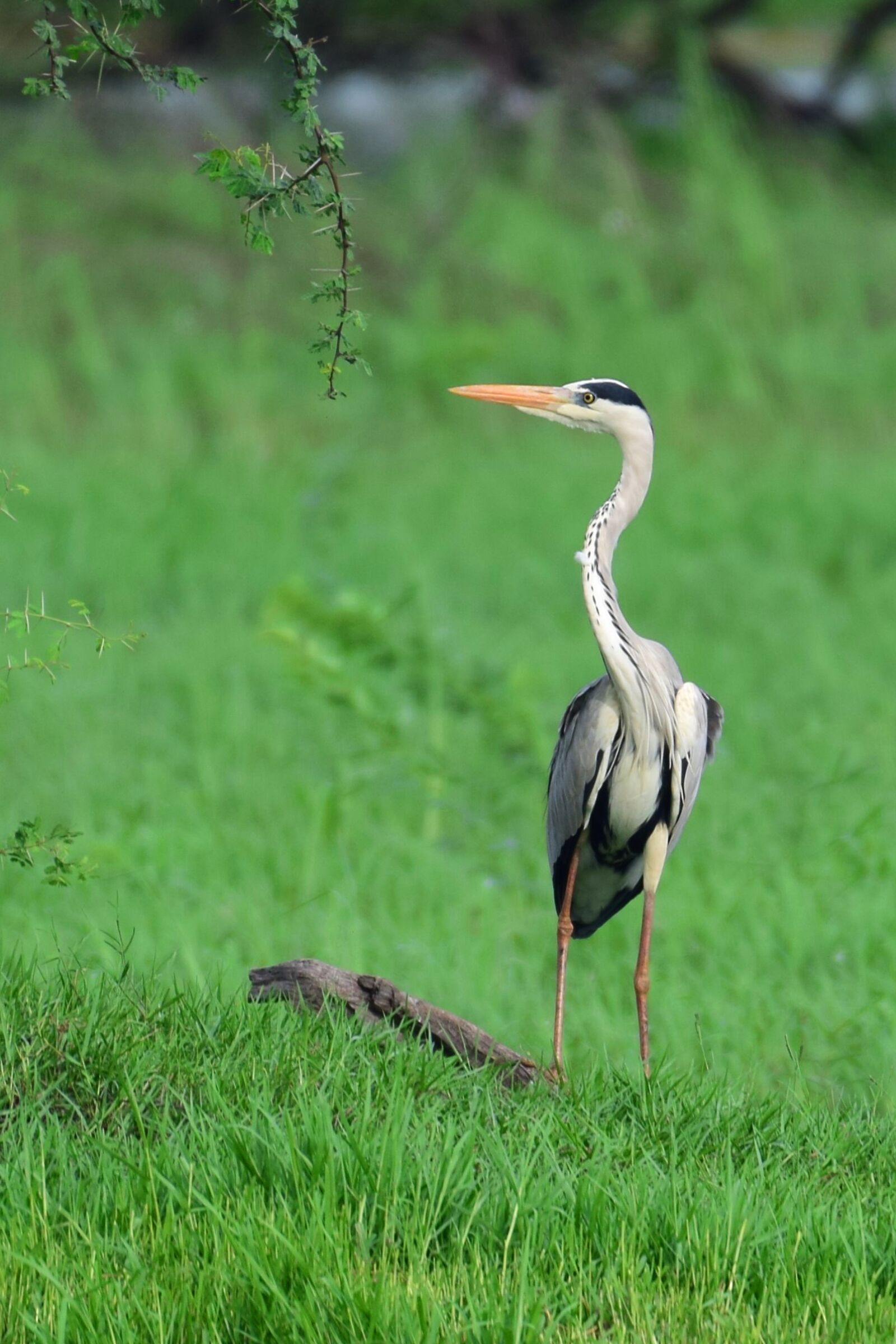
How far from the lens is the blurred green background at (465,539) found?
565cm

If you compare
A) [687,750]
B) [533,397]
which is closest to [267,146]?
[533,397]

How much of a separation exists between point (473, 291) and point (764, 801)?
28.8 feet

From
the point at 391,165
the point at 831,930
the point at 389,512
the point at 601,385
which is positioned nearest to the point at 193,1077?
the point at 601,385

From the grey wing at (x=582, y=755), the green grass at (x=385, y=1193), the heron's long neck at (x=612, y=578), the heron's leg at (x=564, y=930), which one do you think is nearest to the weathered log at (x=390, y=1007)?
the green grass at (x=385, y=1193)

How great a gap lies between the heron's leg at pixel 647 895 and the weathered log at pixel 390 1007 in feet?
1.39

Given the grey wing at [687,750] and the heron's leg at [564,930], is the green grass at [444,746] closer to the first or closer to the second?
the heron's leg at [564,930]

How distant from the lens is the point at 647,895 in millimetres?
4281

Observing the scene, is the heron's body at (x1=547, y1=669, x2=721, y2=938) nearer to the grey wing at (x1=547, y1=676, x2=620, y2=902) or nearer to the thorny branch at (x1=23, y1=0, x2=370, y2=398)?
the grey wing at (x1=547, y1=676, x2=620, y2=902)

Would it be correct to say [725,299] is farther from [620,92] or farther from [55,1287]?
[55,1287]

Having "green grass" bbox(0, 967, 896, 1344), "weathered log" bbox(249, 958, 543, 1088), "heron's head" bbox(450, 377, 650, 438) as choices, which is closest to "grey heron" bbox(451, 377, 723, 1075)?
"heron's head" bbox(450, 377, 650, 438)

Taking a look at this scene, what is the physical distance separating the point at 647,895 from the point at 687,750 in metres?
0.41

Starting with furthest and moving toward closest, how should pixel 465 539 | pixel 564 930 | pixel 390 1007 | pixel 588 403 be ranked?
pixel 465 539 < pixel 564 930 < pixel 588 403 < pixel 390 1007

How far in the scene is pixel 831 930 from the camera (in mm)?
5469

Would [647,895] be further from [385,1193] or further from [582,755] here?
[385,1193]
